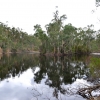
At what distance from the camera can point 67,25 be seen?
66375 mm

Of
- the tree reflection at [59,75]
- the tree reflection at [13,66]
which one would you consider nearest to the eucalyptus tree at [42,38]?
the tree reflection at [13,66]

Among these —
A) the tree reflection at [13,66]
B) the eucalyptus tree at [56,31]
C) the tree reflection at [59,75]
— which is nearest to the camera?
the tree reflection at [59,75]

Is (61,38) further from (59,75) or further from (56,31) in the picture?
(59,75)

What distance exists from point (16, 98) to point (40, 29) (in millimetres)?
56975

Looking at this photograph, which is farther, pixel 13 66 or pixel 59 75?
pixel 13 66

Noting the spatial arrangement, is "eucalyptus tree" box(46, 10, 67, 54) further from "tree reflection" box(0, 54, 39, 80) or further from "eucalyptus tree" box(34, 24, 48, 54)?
"tree reflection" box(0, 54, 39, 80)

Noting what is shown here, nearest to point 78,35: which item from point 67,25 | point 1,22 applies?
point 67,25

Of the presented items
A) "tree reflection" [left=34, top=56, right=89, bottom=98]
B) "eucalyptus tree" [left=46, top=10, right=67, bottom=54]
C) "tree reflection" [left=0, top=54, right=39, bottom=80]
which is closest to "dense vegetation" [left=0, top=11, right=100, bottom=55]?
"eucalyptus tree" [left=46, top=10, right=67, bottom=54]

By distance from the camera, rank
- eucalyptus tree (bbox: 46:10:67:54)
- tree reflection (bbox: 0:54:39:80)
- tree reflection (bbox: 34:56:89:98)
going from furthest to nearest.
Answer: eucalyptus tree (bbox: 46:10:67:54)
tree reflection (bbox: 0:54:39:80)
tree reflection (bbox: 34:56:89:98)

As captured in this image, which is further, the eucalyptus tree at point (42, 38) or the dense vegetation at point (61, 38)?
the eucalyptus tree at point (42, 38)

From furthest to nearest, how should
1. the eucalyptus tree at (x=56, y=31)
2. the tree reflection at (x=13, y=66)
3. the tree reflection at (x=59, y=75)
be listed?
the eucalyptus tree at (x=56, y=31)
the tree reflection at (x=13, y=66)
the tree reflection at (x=59, y=75)

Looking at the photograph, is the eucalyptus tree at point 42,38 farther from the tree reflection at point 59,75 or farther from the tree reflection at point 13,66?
the tree reflection at point 59,75

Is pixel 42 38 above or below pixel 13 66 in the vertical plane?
above

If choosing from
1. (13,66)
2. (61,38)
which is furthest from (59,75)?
(61,38)
